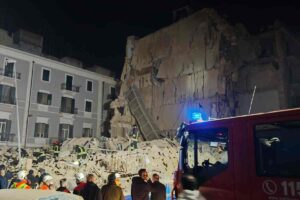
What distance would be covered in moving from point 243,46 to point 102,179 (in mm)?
18517

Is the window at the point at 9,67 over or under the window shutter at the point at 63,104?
over

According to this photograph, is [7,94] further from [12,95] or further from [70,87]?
[70,87]

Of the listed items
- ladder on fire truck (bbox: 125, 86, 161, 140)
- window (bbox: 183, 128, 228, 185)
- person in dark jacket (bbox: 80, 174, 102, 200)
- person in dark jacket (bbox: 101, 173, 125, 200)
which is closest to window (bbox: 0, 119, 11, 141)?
ladder on fire truck (bbox: 125, 86, 161, 140)

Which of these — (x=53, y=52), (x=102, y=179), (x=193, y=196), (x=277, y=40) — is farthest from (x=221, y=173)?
(x=53, y=52)

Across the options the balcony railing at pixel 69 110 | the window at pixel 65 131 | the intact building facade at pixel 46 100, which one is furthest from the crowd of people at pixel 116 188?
the balcony railing at pixel 69 110

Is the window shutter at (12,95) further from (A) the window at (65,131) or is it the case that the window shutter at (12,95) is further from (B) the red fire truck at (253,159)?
(B) the red fire truck at (253,159)

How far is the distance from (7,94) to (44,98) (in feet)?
13.1

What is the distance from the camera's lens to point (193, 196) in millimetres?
5203

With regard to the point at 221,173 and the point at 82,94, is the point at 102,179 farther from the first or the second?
the point at 82,94

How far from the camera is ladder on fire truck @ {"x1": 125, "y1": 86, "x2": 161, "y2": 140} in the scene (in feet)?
107

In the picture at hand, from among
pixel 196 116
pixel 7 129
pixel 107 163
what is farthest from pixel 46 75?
pixel 196 116

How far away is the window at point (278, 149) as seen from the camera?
13.7 feet

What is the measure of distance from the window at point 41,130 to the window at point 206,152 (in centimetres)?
2772

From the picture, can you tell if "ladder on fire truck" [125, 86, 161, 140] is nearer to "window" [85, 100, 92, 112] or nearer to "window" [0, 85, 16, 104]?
"window" [85, 100, 92, 112]
